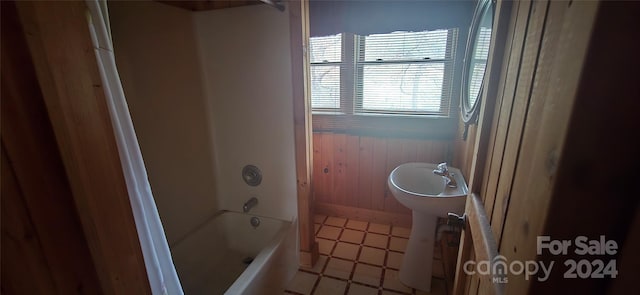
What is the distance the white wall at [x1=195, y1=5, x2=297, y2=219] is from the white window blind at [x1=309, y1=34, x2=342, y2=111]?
75 centimetres

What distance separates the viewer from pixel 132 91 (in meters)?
1.36

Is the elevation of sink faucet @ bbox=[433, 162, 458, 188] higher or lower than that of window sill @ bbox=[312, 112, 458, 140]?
lower

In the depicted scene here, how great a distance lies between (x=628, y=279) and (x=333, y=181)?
2.16 meters

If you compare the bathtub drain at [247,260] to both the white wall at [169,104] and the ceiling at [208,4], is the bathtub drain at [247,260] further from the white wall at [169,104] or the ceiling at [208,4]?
the ceiling at [208,4]

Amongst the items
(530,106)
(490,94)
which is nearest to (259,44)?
(490,94)

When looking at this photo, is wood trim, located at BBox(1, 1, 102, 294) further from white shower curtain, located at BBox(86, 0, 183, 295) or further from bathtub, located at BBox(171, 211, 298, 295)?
bathtub, located at BBox(171, 211, 298, 295)

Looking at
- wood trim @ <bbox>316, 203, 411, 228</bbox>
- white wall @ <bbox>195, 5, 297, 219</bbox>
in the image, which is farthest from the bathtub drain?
wood trim @ <bbox>316, 203, 411, 228</bbox>

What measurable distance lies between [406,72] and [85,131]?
6.77 feet

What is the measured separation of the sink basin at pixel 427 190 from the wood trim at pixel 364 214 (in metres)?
0.71

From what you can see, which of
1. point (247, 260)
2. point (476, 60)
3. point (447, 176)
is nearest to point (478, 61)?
point (476, 60)

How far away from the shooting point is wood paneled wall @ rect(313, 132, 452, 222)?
212cm

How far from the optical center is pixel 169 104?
153 centimetres

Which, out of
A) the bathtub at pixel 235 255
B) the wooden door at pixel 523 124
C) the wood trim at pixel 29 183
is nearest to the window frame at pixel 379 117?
the bathtub at pixel 235 255

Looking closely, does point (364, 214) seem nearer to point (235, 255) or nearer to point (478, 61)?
point (235, 255)
